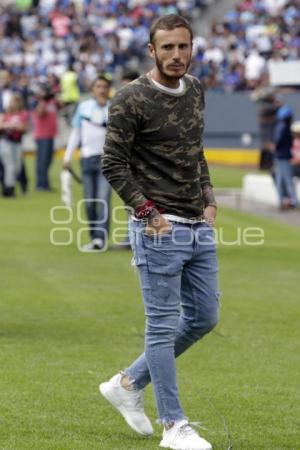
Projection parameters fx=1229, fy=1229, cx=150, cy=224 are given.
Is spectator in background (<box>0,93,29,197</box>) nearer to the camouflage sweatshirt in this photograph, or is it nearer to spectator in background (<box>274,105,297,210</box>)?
spectator in background (<box>274,105,297,210</box>)

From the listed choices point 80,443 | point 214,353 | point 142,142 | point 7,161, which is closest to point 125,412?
point 80,443

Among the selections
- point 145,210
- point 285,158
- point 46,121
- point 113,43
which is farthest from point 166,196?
point 113,43

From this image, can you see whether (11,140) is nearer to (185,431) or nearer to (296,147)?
(296,147)

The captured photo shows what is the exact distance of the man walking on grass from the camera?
232 inches

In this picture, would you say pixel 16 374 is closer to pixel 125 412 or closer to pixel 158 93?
pixel 125 412

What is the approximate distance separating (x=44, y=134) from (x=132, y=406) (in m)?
21.2

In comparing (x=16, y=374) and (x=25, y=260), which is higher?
(x=16, y=374)

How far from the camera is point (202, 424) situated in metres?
6.67

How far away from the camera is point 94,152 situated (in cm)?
1538

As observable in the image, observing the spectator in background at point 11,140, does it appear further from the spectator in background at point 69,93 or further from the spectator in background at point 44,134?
the spectator in background at point 69,93

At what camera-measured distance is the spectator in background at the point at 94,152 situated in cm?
1517

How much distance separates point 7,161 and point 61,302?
13781 mm

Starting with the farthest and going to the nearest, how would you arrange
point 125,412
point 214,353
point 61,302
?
point 61,302
point 214,353
point 125,412

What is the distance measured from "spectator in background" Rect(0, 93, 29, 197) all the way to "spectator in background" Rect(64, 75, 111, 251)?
901 cm
